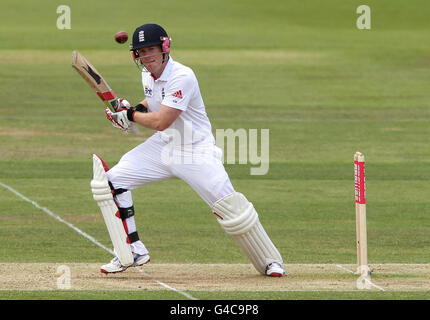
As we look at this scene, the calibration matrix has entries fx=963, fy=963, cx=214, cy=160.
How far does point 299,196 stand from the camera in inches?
615

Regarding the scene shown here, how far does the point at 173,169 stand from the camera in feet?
29.3

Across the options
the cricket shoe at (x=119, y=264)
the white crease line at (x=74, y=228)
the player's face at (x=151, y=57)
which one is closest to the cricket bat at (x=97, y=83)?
the player's face at (x=151, y=57)

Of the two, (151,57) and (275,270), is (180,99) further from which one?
(275,270)

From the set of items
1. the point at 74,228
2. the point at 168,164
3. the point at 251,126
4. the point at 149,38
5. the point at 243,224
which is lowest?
the point at 74,228

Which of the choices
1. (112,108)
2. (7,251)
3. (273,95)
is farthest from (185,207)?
(273,95)

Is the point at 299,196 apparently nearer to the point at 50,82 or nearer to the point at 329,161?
the point at 329,161

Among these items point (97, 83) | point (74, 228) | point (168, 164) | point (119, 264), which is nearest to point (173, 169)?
point (168, 164)

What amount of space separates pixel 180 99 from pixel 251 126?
1462 cm

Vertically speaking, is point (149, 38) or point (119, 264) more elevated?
point (149, 38)

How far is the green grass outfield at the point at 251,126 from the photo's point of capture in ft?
39.2

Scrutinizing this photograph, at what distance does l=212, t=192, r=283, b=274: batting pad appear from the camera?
8.77 m

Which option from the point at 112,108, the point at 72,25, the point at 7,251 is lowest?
the point at 7,251

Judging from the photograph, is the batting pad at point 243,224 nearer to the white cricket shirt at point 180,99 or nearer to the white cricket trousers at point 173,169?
the white cricket trousers at point 173,169

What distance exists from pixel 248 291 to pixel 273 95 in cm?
2082
